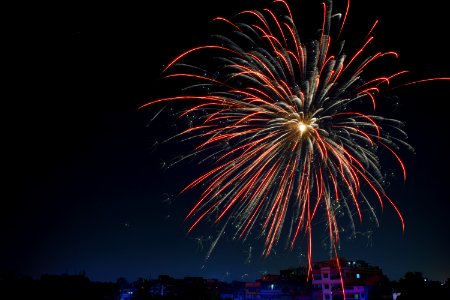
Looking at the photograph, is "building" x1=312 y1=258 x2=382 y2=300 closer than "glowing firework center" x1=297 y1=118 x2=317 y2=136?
No

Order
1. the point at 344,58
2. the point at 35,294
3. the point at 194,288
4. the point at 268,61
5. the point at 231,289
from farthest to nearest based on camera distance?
the point at 231,289 → the point at 194,288 → the point at 35,294 → the point at 268,61 → the point at 344,58

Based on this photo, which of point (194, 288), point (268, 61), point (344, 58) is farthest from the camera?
point (194, 288)

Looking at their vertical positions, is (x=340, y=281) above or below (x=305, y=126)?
below

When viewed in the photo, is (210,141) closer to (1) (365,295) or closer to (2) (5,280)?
(2) (5,280)

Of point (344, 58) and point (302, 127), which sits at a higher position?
point (344, 58)

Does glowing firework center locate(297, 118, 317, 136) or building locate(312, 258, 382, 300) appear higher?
glowing firework center locate(297, 118, 317, 136)

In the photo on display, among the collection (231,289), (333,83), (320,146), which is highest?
(333,83)

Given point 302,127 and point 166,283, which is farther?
point 166,283

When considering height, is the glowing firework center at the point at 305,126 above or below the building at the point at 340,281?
above

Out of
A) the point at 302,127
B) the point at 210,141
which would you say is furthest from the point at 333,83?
the point at 210,141

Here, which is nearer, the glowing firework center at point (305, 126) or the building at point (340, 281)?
the glowing firework center at point (305, 126)

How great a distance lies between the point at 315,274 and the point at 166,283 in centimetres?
2787

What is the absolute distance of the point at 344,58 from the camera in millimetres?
18453

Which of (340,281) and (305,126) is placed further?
(340,281)
